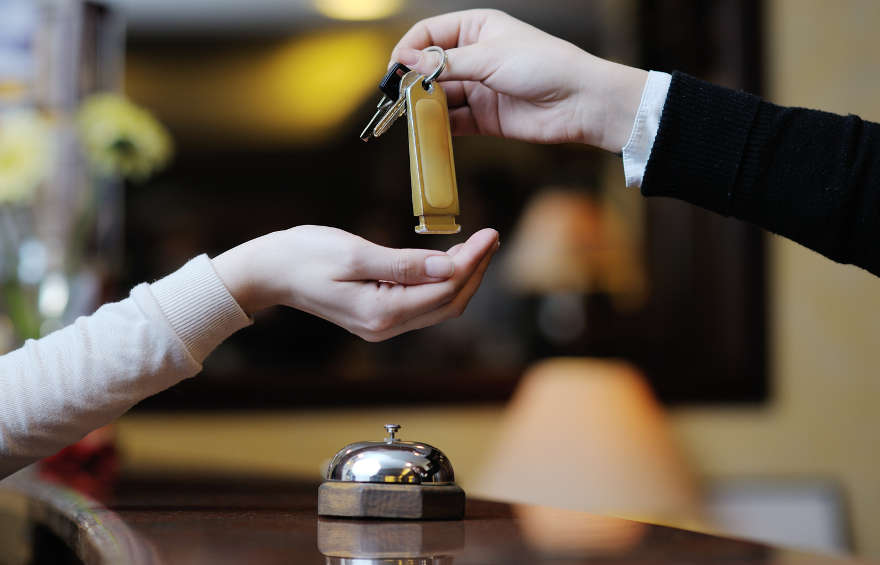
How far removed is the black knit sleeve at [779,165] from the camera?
93cm

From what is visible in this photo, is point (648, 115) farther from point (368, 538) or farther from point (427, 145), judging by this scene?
point (368, 538)

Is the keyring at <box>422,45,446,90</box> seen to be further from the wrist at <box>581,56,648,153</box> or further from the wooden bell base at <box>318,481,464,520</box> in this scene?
the wooden bell base at <box>318,481,464,520</box>

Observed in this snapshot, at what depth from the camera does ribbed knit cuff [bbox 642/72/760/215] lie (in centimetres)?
94

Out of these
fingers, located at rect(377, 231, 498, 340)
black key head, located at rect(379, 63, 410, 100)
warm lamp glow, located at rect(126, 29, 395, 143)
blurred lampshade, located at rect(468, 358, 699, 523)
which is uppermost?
warm lamp glow, located at rect(126, 29, 395, 143)

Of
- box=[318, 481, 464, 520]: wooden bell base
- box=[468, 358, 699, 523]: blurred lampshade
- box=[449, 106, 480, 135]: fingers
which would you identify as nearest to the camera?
box=[318, 481, 464, 520]: wooden bell base

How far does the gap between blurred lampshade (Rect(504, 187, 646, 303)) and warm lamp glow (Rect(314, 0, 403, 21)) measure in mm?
633

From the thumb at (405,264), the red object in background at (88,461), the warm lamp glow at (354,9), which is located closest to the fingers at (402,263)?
the thumb at (405,264)

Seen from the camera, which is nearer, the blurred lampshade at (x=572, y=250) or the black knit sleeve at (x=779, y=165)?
the black knit sleeve at (x=779, y=165)

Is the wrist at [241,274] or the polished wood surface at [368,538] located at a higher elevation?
the wrist at [241,274]

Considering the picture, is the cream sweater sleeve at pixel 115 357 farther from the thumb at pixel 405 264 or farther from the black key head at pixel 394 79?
the black key head at pixel 394 79

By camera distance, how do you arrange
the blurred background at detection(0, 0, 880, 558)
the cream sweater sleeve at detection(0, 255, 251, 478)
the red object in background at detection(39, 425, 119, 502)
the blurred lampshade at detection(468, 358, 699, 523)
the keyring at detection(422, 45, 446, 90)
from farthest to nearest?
the blurred background at detection(0, 0, 880, 558)
the blurred lampshade at detection(468, 358, 699, 523)
the red object in background at detection(39, 425, 119, 502)
the keyring at detection(422, 45, 446, 90)
the cream sweater sleeve at detection(0, 255, 251, 478)

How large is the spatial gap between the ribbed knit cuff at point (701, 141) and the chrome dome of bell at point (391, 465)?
1.20 feet

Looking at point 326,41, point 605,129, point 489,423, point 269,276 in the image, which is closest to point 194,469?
point 269,276

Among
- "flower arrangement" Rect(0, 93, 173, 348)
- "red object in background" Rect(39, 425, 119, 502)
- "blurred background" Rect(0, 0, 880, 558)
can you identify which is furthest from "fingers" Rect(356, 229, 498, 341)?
"blurred background" Rect(0, 0, 880, 558)
